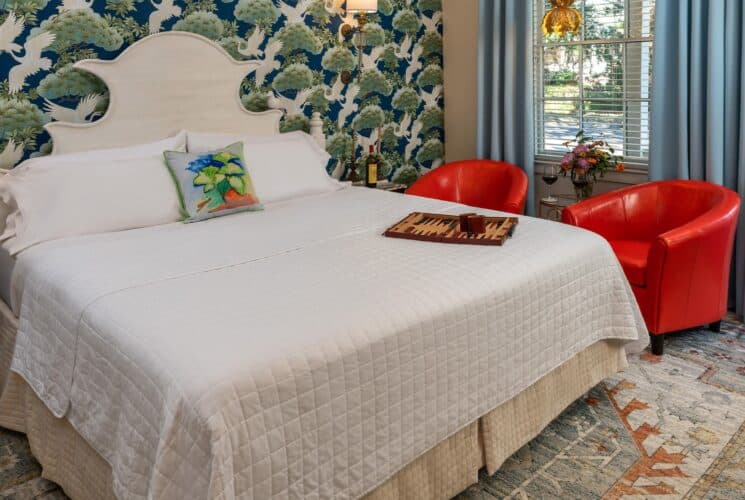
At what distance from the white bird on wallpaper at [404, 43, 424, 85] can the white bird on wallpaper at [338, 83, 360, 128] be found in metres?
0.49

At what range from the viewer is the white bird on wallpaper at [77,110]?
314 centimetres

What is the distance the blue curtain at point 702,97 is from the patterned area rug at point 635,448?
A: 0.95 meters

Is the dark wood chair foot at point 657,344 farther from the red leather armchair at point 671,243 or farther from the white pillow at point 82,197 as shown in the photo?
the white pillow at point 82,197

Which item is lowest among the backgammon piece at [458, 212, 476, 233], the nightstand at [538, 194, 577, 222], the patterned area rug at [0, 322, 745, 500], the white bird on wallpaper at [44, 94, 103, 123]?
the patterned area rug at [0, 322, 745, 500]

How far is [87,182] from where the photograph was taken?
272 cm

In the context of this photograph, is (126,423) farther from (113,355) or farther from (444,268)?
(444,268)

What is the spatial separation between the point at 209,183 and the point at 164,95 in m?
0.74

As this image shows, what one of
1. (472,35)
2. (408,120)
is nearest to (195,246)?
(408,120)

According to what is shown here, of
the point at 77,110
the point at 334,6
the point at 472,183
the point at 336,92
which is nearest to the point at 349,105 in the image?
the point at 336,92

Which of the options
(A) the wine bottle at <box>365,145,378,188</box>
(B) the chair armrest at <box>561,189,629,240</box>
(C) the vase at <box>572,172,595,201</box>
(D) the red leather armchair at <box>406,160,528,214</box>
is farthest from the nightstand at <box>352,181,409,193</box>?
Result: (B) the chair armrest at <box>561,189,629,240</box>

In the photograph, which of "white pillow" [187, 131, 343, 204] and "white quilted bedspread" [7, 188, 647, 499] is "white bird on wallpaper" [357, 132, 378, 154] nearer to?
"white pillow" [187, 131, 343, 204]

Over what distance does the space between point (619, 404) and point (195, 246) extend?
1.78 metres

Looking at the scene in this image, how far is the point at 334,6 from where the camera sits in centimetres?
414

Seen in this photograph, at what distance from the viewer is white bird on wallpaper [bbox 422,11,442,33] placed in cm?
474
